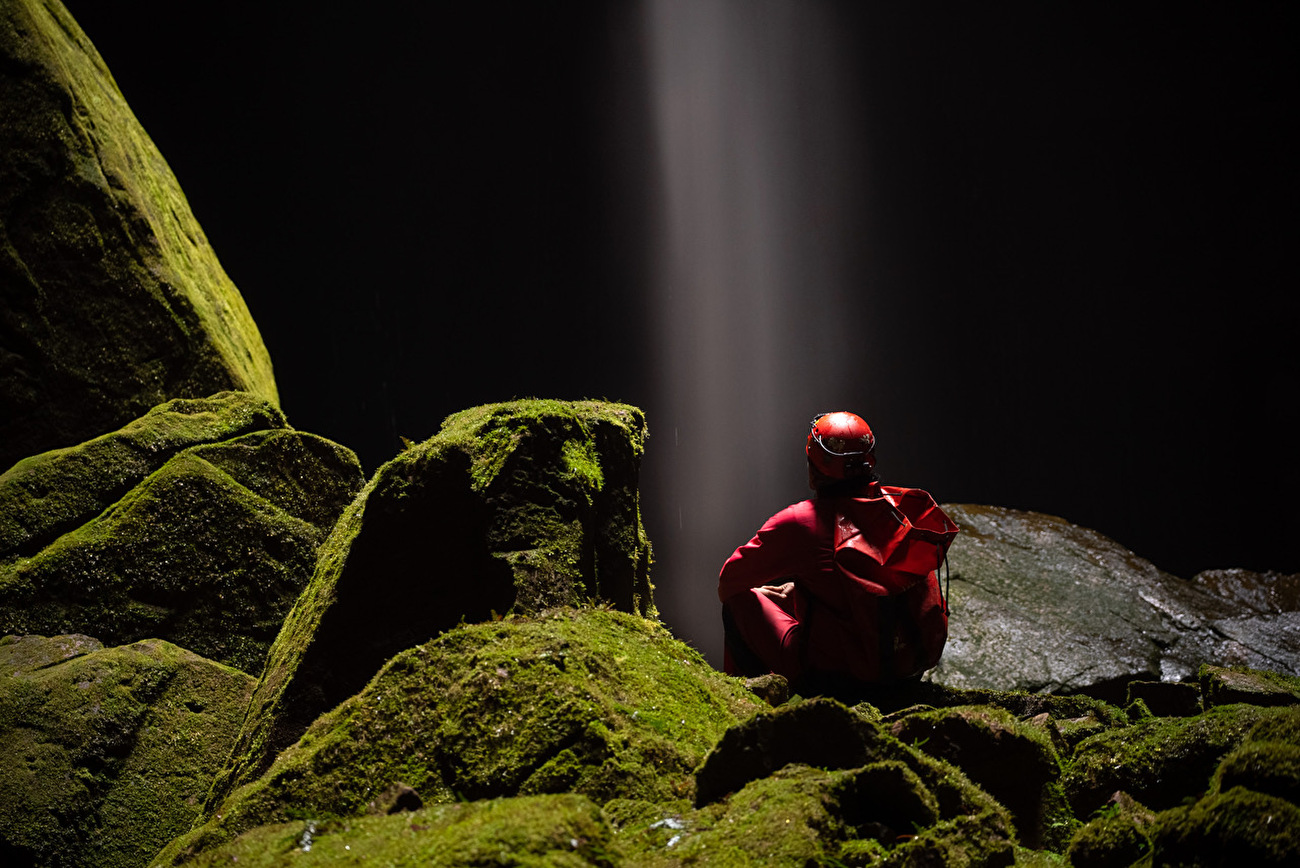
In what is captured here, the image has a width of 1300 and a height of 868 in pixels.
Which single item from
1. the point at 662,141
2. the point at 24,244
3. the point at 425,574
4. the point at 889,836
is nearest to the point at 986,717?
the point at 889,836

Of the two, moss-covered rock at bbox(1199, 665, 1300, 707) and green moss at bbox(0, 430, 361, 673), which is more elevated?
green moss at bbox(0, 430, 361, 673)

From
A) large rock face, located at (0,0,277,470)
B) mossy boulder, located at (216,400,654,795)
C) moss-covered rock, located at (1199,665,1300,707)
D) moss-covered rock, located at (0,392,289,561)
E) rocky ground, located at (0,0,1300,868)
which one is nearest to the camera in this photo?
rocky ground, located at (0,0,1300,868)

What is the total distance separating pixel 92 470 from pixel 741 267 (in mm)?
8898

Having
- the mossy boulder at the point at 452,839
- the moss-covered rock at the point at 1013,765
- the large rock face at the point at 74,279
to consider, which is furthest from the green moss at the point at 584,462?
the large rock face at the point at 74,279

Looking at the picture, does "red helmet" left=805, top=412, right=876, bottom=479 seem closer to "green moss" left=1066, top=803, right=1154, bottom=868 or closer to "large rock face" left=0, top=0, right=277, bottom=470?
"green moss" left=1066, top=803, right=1154, bottom=868

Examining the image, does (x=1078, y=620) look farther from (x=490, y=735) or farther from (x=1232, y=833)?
(x=490, y=735)

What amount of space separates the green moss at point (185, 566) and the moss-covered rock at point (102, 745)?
0.23 meters

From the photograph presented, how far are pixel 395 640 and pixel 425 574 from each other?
0.95 feet

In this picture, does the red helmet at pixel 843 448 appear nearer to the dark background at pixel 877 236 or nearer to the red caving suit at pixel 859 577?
the red caving suit at pixel 859 577

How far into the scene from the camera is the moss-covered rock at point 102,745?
3219mm

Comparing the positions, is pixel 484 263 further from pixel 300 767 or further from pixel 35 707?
pixel 300 767

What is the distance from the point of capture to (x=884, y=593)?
438 cm

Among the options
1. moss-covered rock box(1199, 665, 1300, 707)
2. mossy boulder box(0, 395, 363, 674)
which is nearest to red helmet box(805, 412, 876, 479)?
moss-covered rock box(1199, 665, 1300, 707)

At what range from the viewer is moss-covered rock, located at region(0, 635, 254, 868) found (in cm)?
322
